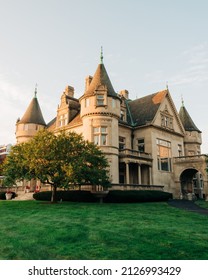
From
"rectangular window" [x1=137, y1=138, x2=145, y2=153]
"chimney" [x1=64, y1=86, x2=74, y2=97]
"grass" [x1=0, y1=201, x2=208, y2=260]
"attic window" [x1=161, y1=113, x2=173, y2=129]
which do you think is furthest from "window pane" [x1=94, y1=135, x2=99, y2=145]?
"grass" [x1=0, y1=201, x2=208, y2=260]

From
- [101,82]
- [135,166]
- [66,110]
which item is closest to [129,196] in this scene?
[135,166]

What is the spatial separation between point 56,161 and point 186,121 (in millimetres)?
32562

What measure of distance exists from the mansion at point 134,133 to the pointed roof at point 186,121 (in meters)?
0.18

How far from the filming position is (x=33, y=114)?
45375mm

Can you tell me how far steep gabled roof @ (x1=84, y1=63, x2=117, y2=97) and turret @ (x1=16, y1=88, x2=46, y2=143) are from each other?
1337 centimetres

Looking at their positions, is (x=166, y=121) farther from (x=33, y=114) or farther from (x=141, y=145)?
(x=33, y=114)

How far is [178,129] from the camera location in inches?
1761

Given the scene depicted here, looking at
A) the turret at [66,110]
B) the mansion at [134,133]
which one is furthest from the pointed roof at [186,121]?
the turret at [66,110]

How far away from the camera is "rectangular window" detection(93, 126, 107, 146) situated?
33188mm

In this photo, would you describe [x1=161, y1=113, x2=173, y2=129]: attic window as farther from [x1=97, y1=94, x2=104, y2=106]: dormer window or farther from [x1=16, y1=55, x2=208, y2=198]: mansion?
[x1=97, y1=94, x2=104, y2=106]: dormer window

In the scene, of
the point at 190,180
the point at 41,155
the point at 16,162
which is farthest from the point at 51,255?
the point at 190,180

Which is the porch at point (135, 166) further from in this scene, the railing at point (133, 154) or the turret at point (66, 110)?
the turret at point (66, 110)
